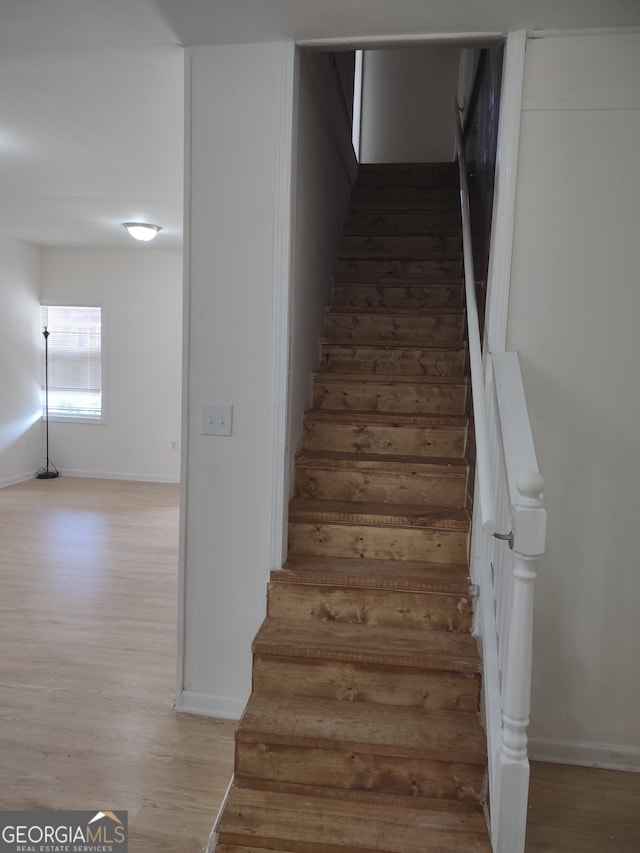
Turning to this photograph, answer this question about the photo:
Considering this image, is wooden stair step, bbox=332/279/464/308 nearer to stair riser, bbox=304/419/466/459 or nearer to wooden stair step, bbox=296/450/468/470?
stair riser, bbox=304/419/466/459

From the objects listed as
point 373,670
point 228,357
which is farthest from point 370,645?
point 228,357

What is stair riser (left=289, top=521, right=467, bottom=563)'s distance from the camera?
2441 mm

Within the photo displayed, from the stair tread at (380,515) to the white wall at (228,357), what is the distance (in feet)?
0.71

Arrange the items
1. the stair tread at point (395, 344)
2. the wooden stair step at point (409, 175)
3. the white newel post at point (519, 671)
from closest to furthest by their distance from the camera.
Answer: the white newel post at point (519, 671) → the stair tread at point (395, 344) → the wooden stair step at point (409, 175)

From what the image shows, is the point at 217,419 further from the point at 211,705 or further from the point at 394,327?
the point at 394,327

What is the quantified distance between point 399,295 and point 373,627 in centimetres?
201

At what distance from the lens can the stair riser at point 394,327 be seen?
3.34m

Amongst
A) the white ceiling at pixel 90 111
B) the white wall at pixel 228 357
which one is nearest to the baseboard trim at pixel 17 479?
the white ceiling at pixel 90 111

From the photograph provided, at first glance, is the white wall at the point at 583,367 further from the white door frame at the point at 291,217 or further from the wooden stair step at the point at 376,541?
the wooden stair step at the point at 376,541

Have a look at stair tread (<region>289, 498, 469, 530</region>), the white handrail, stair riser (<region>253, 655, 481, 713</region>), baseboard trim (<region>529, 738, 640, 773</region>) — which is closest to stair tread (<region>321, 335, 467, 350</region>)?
the white handrail

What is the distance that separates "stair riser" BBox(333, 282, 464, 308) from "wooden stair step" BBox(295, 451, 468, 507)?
1216 millimetres

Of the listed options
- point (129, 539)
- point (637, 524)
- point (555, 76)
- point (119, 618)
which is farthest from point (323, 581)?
point (129, 539)

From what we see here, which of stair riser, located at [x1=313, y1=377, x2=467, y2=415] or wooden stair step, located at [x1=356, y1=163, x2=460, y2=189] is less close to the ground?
wooden stair step, located at [x1=356, y1=163, x2=460, y2=189]

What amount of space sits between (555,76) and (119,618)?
124 inches
